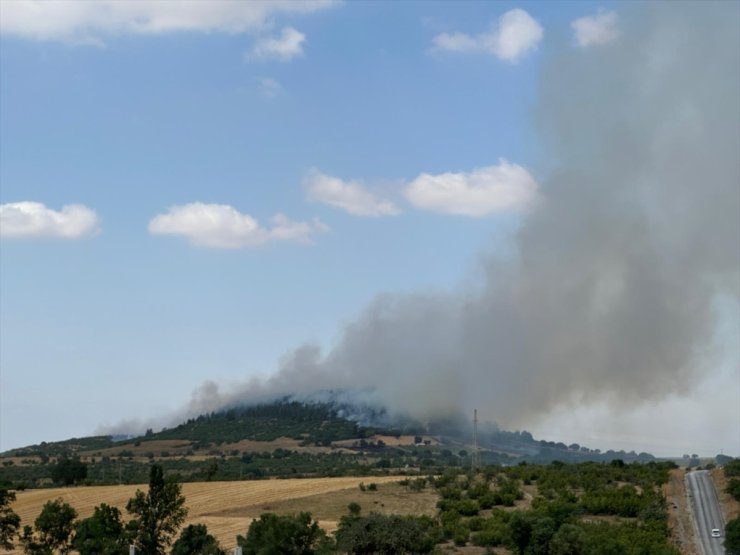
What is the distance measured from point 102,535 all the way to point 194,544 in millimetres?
7495

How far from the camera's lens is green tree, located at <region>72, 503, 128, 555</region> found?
77.3 meters

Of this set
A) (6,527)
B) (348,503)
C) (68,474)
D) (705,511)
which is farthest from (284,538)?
(68,474)

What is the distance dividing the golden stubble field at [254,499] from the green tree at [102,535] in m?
9.85

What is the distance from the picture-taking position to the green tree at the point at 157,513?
7981 cm

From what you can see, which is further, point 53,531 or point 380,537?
point 53,531

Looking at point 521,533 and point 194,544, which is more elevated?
point 194,544

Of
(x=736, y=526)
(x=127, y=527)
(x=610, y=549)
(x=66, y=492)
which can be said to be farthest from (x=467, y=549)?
(x=66, y=492)

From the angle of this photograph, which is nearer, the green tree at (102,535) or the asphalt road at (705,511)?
the green tree at (102,535)

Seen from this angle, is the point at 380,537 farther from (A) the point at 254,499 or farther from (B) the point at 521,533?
(A) the point at 254,499

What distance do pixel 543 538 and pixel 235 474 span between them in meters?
95.6

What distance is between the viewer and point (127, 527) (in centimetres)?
8062

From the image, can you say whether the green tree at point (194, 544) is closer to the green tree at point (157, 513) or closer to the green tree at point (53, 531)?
the green tree at point (157, 513)

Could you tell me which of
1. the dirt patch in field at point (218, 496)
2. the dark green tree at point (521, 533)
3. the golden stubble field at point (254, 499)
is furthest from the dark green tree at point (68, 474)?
the dark green tree at point (521, 533)

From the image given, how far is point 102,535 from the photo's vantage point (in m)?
80.2
